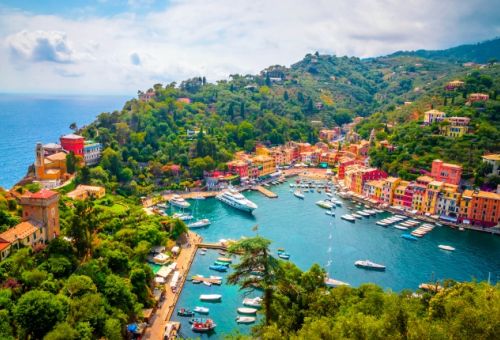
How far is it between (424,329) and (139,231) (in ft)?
67.2

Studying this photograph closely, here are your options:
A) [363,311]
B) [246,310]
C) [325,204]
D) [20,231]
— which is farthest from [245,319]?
[325,204]

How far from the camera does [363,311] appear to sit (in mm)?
14938

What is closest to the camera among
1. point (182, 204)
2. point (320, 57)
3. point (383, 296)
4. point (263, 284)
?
point (263, 284)

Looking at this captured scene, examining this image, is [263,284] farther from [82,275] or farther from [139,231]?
[139,231]

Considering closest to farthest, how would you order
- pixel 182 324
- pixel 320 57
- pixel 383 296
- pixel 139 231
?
pixel 383 296, pixel 182 324, pixel 139 231, pixel 320 57

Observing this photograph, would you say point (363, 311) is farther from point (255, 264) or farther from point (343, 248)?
point (343, 248)

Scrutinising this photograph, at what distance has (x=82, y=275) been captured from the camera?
1741cm

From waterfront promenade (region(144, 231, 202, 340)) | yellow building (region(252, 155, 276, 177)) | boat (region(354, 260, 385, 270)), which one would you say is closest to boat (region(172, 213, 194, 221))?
waterfront promenade (region(144, 231, 202, 340))

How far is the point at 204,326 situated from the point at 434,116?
4424 centimetres

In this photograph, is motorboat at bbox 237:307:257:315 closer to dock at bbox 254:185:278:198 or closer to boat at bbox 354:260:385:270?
boat at bbox 354:260:385:270

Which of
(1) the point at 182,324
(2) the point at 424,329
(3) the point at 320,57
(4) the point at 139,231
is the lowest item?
(1) the point at 182,324

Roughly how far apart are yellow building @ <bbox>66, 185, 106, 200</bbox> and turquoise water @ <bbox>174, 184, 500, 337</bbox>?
29.8 feet

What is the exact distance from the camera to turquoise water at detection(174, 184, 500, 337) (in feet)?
82.0

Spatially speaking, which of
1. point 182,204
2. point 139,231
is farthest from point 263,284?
point 182,204
